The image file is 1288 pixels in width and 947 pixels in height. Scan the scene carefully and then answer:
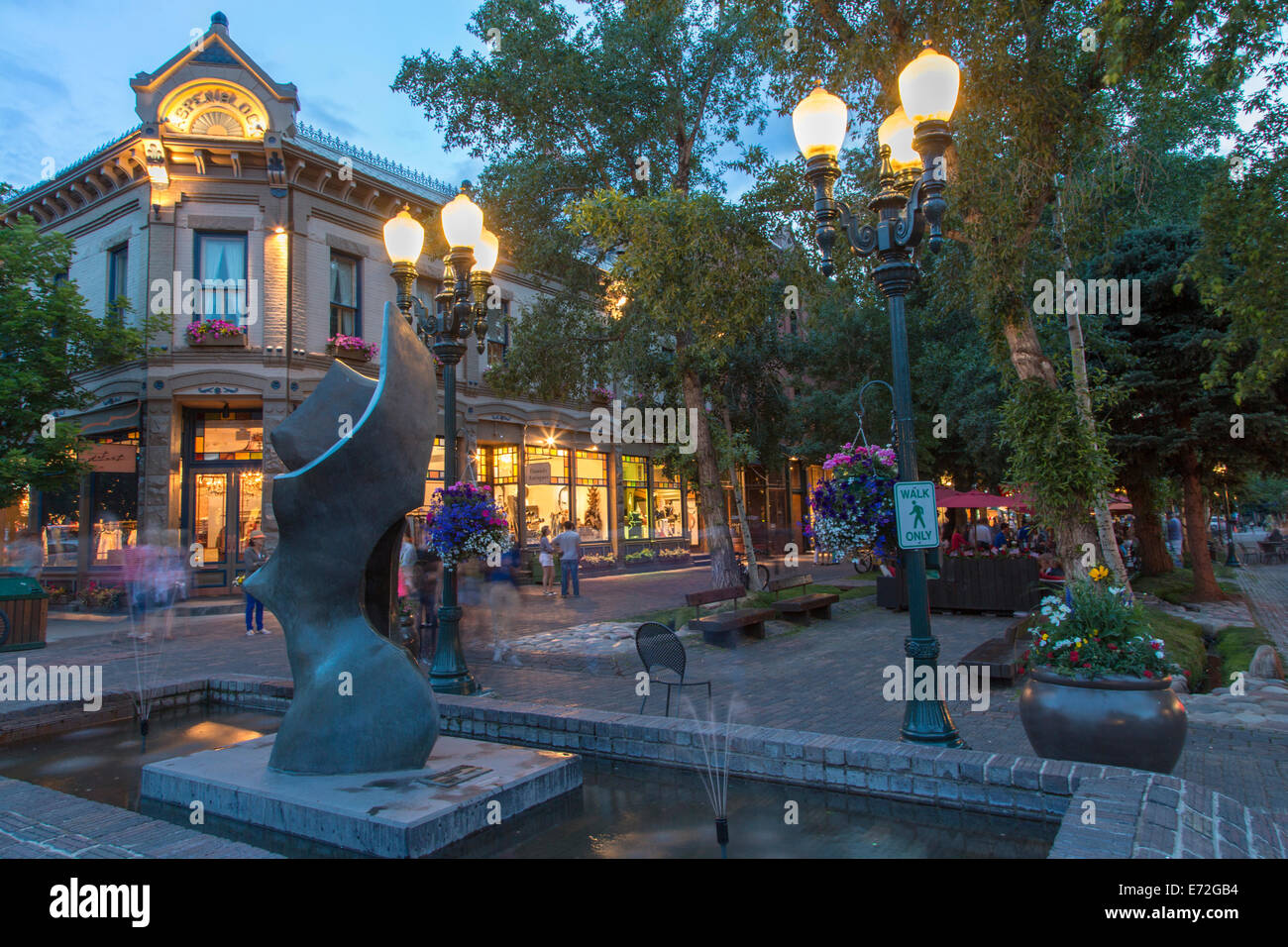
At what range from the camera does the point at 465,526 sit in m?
7.81

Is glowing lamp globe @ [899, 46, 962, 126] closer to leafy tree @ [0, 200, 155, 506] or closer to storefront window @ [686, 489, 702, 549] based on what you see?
leafy tree @ [0, 200, 155, 506]

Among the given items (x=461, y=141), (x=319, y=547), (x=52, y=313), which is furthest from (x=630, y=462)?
(x=319, y=547)

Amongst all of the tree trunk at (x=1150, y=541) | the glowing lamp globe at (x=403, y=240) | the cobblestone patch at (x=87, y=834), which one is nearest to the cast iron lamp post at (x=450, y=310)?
the glowing lamp globe at (x=403, y=240)

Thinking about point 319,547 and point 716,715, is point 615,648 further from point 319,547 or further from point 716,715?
point 319,547

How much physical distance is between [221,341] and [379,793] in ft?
54.6

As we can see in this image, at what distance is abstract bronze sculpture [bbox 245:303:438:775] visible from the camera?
16.2 feet

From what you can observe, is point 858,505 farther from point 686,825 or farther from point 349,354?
point 349,354

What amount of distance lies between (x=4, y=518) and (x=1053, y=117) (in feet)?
86.9

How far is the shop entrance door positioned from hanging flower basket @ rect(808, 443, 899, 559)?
54.0 ft

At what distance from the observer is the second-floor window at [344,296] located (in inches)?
785

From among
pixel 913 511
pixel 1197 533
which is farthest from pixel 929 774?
pixel 1197 533

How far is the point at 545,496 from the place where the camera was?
84.7ft

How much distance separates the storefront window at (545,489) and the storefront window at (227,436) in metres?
8.03

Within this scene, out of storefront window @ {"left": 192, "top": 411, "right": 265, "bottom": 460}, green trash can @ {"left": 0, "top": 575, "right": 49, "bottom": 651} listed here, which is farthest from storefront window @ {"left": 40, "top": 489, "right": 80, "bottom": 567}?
green trash can @ {"left": 0, "top": 575, "right": 49, "bottom": 651}
